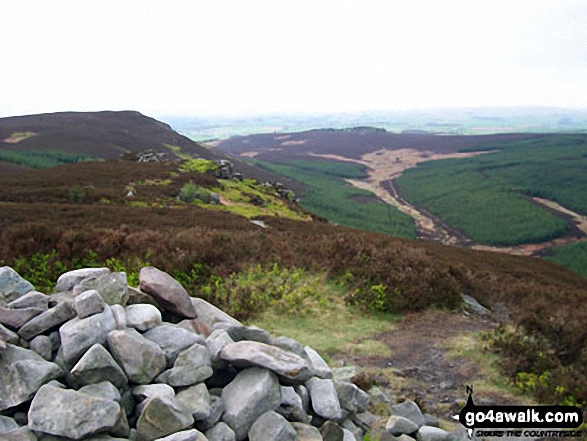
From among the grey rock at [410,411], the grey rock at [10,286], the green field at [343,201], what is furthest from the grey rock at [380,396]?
the green field at [343,201]

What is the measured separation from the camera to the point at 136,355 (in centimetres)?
621

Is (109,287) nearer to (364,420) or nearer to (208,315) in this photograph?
(208,315)

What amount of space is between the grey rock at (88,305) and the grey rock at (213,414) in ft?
7.04

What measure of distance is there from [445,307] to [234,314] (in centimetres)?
593

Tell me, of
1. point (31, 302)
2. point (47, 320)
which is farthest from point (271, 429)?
point (31, 302)

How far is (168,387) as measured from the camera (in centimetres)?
604

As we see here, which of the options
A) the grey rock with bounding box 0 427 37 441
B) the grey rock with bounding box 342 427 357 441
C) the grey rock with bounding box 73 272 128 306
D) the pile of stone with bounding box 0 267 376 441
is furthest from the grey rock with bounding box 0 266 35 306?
the grey rock with bounding box 342 427 357 441

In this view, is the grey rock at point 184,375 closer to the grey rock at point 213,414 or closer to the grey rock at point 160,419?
the grey rock at point 213,414

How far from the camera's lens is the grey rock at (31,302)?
7.23 m

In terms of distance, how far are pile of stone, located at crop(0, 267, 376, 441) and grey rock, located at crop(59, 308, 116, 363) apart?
0.01 m

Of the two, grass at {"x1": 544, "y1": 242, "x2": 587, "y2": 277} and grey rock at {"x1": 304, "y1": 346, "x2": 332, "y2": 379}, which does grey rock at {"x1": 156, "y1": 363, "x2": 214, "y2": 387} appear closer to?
grey rock at {"x1": 304, "y1": 346, "x2": 332, "y2": 379}

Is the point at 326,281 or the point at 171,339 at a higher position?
the point at 171,339

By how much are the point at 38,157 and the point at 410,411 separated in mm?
87368

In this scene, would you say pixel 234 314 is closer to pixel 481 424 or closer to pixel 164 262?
pixel 164 262
